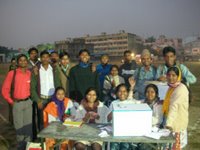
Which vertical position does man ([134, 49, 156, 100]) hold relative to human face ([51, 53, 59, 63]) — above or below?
below

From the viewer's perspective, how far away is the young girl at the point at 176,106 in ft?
13.3

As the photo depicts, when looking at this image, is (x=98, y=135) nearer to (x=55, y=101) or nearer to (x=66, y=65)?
(x=55, y=101)

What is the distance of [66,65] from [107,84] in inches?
44.1

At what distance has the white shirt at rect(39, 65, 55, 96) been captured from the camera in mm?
5523

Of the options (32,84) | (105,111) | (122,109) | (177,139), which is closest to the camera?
(122,109)

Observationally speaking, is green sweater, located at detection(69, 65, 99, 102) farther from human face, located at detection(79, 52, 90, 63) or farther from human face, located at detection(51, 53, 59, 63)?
human face, located at detection(51, 53, 59, 63)

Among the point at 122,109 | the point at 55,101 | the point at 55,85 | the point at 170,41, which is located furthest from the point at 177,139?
the point at 170,41

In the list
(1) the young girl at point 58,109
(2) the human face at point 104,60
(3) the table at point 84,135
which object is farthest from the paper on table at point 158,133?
(2) the human face at point 104,60

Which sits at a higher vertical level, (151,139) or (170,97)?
(170,97)

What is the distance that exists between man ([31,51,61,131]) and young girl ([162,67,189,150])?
2.56 metres

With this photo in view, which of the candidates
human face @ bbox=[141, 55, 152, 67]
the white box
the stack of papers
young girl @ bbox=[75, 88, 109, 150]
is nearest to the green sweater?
young girl @ bbox=[75, 88, 109, 150]

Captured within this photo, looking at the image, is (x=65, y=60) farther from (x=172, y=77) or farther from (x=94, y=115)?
(x=172, y=77)

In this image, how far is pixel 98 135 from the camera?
3.85 m

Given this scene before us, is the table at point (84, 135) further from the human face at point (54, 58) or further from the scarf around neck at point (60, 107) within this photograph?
the human face at point (54, 58)
